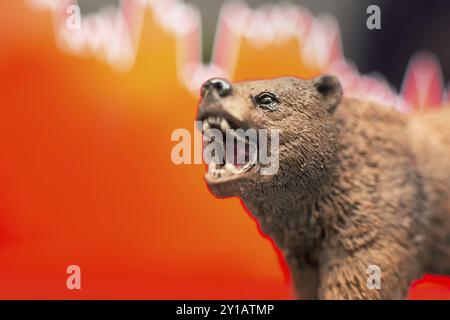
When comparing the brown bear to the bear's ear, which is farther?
the bear's ear

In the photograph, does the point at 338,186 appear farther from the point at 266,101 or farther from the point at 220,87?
the point at 220,87

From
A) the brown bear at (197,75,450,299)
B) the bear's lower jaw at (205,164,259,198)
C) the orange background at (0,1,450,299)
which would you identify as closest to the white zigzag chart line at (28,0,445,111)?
the orange background at (0,1,450,299)

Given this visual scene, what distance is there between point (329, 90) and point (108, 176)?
4.68 ft

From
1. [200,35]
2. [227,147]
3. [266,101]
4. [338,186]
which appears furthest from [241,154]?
[200,35]

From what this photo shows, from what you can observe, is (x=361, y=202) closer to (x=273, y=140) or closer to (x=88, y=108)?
(x=273, y=140)

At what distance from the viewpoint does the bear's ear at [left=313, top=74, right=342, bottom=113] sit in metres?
1.58

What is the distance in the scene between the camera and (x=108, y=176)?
8.68 feet

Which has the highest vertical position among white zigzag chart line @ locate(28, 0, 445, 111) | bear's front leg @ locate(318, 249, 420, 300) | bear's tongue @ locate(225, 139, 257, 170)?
white zigzag chart line @ locate(28, 0, 445, 111)

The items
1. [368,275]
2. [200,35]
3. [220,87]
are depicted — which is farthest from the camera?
[200,35]

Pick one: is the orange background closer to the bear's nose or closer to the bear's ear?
the bear's ear

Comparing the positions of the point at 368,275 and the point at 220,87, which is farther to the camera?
the point at 368,275

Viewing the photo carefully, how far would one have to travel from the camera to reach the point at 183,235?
2.69 metres

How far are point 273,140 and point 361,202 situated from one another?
0.36 m
